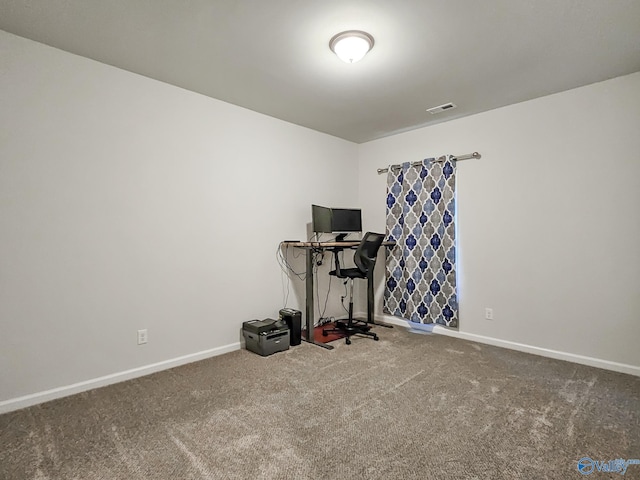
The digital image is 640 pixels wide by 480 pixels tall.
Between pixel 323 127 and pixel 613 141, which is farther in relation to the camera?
pixel 323 127

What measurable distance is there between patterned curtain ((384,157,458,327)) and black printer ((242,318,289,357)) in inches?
62.4

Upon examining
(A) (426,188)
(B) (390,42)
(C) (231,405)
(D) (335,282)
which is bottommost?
(C) (231,405)

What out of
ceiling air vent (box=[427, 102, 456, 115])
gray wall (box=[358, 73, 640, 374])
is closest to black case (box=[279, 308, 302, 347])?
gray wall (box=[358, 73, 640, 374])

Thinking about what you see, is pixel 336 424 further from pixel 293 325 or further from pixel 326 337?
pixel 326 337

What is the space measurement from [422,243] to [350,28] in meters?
2.45

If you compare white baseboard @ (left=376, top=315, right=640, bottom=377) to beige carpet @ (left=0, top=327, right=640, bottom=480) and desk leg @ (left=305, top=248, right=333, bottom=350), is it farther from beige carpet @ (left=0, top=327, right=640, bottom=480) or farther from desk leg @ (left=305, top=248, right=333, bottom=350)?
desk leg @ (left=305, top=248, right=333, bottom=350)

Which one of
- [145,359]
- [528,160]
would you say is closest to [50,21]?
[145,359]

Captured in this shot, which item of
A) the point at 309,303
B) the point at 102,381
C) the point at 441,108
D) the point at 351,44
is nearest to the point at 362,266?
the point at 309,303

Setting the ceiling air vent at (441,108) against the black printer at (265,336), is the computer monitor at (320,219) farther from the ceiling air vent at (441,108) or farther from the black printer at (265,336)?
the ceiling air vent at (441,108)

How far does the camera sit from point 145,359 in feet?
8.67

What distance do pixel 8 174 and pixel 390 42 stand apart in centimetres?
264

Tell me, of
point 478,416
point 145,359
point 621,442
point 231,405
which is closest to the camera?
point 621,442

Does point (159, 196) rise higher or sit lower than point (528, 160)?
lower

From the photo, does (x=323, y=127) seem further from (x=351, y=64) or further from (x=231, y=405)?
(x=231, y=405)
